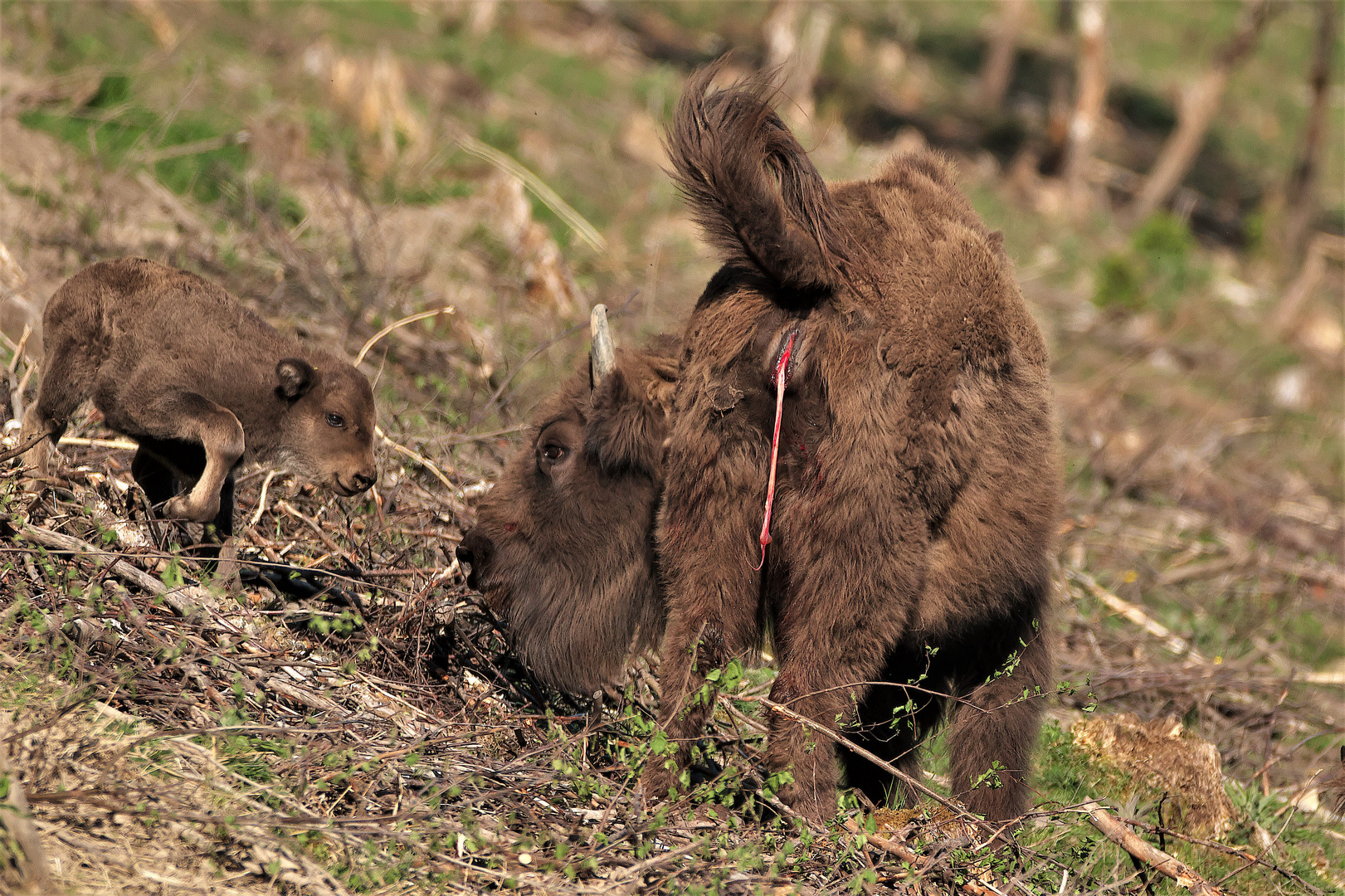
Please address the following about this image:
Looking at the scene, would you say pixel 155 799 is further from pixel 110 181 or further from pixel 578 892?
pixel 110 181

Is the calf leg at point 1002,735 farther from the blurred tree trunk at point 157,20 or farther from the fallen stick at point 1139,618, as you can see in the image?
the blurred tree trunk at point 157,20

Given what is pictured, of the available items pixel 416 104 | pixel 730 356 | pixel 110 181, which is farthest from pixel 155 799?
pixel 416 104

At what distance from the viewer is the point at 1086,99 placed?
923 inches

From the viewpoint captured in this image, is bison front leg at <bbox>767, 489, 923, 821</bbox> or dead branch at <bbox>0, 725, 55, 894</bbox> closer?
dead branch at <bbox>0, 725, 55, 894</bbox>

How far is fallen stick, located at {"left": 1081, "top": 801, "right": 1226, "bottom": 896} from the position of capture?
4164mm

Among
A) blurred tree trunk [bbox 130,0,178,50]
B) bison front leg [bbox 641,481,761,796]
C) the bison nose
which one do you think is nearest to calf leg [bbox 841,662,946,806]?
bison front leg [bbox 641,481,761,796]

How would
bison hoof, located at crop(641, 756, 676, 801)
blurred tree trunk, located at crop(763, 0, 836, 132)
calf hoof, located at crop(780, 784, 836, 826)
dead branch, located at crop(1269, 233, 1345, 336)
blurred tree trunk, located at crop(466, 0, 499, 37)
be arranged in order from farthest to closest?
blurred tree trunk, located at crop(763, 0, 836, 132) → blurred tree trunk, located at crop(466, 0, 499, 37) → dead branch, located at crop(1269, 233, 1345, 336) → bison hoof, located at crop(641, 756, 676, 801) → calf hoof, located at crop(780, 784, 836, 826)

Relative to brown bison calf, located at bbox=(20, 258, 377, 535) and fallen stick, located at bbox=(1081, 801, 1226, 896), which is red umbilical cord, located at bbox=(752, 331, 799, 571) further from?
brown bison calf, located at bbox=(20, 258, 377, 535)

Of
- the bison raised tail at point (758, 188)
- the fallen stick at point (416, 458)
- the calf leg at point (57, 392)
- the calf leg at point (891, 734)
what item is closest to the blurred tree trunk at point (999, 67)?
the fallen stick at point (416, 458)

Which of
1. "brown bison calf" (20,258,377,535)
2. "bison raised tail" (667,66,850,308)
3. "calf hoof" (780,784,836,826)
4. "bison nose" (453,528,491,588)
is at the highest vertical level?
"bison raised tail" (667,66,850,308)

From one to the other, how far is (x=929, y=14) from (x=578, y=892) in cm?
3661

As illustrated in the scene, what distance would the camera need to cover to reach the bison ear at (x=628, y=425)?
4.14m

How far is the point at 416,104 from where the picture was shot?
14305 mm

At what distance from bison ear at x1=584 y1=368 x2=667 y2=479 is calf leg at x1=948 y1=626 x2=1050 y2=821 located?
156 cm
